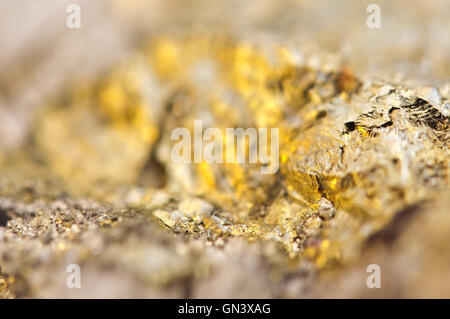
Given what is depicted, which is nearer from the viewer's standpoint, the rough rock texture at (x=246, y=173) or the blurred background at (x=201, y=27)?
the rough rock texture at (x=246, y=173)

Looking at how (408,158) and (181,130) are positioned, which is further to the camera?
(181,130)

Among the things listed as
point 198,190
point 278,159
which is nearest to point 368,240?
point 278,159

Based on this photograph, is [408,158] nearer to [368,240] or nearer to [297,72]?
[368,240]

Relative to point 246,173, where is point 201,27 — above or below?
above

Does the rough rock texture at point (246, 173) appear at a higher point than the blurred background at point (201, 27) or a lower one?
lower

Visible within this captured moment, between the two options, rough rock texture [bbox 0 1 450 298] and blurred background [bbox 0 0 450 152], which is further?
blurred background [bbox 0 0 450 152]

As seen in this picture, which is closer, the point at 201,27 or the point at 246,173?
the point at 246,173

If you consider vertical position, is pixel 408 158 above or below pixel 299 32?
below

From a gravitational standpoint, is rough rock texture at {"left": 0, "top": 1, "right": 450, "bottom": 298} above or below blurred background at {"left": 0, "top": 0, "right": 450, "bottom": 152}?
below
